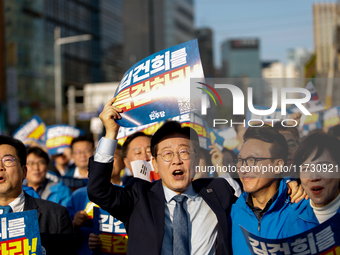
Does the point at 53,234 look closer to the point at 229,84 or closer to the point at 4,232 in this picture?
the point at 4,232

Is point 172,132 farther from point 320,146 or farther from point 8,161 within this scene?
point 8,161

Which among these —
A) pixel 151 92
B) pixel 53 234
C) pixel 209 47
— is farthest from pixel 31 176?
pixel 209 47

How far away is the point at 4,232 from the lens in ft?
9.05

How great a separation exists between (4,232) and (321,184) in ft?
6.41

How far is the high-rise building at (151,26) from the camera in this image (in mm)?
81438

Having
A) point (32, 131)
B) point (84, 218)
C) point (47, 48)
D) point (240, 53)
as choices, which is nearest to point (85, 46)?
point (47, 48)

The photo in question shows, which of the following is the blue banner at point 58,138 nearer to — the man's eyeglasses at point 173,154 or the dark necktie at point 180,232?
the man's eyeglasses at point 173,154

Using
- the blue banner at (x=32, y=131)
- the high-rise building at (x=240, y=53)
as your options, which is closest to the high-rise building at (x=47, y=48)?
the blue banner at (x=32, y=131)

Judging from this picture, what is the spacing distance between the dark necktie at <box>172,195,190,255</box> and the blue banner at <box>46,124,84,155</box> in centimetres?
606

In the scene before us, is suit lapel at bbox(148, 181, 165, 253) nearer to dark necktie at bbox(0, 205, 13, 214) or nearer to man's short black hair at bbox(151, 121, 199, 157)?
man's short black hair at bbox(151, 121, 199, 157)

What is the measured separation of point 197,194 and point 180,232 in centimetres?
37

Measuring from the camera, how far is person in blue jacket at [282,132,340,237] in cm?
247

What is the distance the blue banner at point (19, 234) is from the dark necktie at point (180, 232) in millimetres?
879

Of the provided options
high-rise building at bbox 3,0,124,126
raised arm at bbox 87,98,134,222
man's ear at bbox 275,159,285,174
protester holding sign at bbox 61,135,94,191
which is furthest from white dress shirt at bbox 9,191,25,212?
high-rise building at bbox 3,0,124,126
